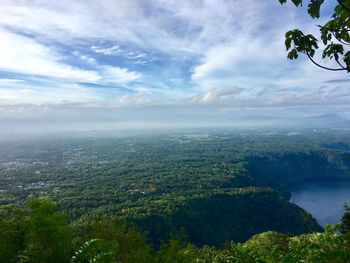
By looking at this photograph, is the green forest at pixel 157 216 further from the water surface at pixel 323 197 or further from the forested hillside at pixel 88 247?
the water surface at pixel 323 197

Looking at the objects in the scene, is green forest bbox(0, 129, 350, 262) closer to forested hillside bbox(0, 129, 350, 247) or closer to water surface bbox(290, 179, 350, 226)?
forested hillside bbox(0, 129, 350, 247)

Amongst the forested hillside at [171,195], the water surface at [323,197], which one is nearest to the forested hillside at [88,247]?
the forested hillside at [171,195]

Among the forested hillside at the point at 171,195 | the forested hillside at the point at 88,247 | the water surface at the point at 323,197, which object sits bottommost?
the water surface at the point at 323,197

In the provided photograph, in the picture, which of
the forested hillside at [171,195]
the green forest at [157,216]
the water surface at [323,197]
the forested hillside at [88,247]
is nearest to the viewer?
the forested hillside at [88,247]

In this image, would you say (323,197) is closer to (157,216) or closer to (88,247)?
(157,216)

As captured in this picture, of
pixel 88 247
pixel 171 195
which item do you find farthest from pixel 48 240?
pixel 171 195

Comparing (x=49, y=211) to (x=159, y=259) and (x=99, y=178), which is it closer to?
(x=159, y=259)
